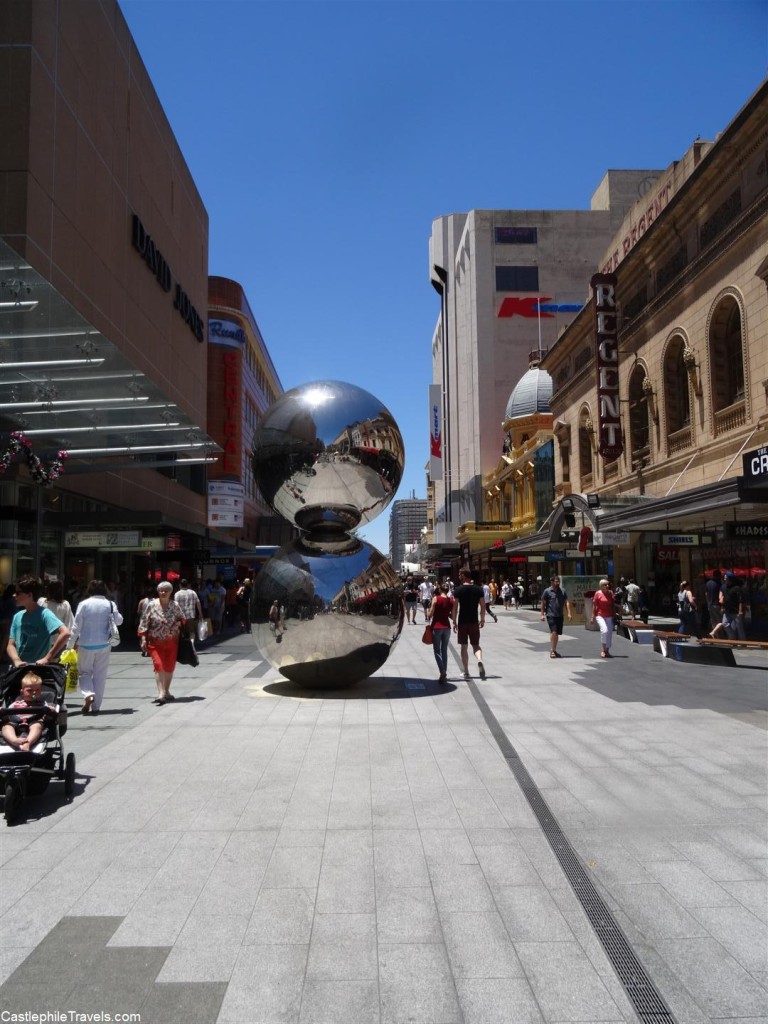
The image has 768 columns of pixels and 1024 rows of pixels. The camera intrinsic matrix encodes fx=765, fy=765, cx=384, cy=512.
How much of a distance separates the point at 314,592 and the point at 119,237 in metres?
17.1

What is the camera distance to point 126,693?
11242mm

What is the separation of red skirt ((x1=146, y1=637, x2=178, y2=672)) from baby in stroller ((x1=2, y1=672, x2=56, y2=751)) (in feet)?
13.5

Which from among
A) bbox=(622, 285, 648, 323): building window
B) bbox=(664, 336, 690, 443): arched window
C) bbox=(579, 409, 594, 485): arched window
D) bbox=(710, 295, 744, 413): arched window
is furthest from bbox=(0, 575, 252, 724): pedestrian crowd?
Result: bbox=(579, 409, 594, 485): arched window

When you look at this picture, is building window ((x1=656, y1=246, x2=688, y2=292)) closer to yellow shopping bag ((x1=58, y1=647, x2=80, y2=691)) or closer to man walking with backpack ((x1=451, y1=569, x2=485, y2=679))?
man walking with backpack ((x1=451, y1=569, x2=485, y2=679))

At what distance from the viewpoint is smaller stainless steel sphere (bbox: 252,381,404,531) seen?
10.1m

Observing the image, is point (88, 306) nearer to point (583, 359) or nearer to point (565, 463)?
point (583, 359)

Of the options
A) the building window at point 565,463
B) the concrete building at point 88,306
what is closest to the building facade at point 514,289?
the building window at point 565,463

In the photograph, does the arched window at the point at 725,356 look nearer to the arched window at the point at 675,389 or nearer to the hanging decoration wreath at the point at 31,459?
the arched window at the point at 675,389

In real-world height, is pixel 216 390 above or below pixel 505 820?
above

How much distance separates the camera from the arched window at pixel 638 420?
27653 millimetres

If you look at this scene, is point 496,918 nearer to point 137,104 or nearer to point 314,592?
point 314,592

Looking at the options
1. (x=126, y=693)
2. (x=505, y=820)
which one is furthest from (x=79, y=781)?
(x=126, y=693)

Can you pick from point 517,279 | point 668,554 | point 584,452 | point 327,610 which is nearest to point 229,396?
point 584,452

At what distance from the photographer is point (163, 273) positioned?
88.7 feet
